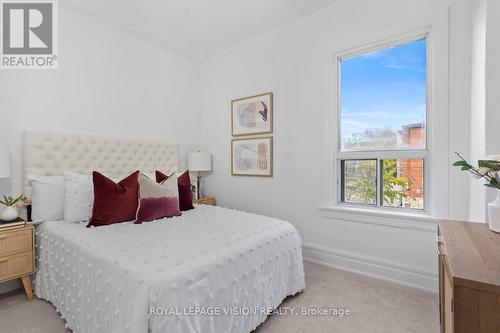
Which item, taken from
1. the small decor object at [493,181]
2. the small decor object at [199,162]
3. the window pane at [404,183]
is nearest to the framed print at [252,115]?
the small decor object at [199,162]

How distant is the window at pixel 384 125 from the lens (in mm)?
2412

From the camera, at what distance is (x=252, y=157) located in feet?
11.5

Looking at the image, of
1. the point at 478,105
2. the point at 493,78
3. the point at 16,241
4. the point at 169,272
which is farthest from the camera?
the point at 16,241

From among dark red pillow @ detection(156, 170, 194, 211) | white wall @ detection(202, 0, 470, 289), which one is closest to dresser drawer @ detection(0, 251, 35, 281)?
dark red pillow @ detection(156, 170, 194, 211)

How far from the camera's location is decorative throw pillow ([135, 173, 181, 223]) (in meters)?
2.24

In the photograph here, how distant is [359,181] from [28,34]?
12.2 feet

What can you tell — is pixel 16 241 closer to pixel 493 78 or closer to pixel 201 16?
pixel 201 16

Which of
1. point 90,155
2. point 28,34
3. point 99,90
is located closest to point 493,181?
point 90,155

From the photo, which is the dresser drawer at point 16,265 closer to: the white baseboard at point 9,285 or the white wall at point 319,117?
the white baseboard at point 9,285

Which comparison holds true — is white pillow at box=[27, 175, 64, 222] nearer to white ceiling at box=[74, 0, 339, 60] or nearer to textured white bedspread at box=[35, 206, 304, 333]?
textured white bedspread at box=[35, 206, 304, 333]

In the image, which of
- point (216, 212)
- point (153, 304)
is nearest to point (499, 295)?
point (153, 304)

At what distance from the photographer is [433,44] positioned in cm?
223

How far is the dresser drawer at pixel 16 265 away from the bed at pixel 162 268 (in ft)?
0.26

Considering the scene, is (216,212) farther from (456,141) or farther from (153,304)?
(456,141)
